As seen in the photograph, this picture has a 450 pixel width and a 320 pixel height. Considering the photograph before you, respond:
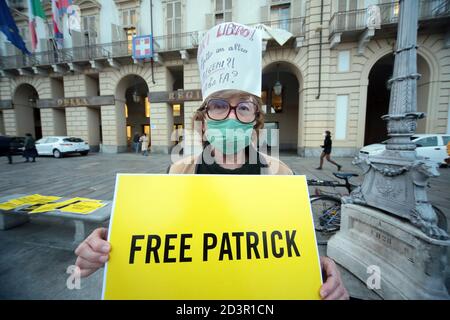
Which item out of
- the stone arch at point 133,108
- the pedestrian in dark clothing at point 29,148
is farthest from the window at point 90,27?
the pedestrian in dark clothing at point 29,148

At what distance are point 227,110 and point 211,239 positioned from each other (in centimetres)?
101

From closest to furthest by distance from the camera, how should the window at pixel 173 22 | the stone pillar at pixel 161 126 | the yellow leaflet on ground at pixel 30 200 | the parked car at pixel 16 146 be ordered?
the yellow leaflet on ground at pixel 30 200
the window at pixel 173 22
the parked car at pixel 16 146
the stone pillar at pixel 161 126

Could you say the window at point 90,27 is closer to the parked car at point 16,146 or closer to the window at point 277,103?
the parked car at point 16,146

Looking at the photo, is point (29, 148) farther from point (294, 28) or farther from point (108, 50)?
point (294, 28)

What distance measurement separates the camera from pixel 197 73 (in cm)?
1312

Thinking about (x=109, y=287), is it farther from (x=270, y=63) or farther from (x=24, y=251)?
(x=270, y=63)

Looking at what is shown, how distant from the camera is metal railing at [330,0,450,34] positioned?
31.4ft

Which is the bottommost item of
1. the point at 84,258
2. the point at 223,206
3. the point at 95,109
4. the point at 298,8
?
the point at 84,258

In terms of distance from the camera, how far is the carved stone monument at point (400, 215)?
5.34 ft

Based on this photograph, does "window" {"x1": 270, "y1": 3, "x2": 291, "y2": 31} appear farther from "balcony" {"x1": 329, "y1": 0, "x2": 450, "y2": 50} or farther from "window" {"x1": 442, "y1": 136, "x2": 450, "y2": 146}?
"window" {"x1": 442, "y1": 136, "x2": 450, "y2": 146}

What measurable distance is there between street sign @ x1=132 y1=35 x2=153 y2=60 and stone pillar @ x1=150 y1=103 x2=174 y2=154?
320 centimetres

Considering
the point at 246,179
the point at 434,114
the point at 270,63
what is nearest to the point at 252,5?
the point at 270,63

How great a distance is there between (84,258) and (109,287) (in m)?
0.18

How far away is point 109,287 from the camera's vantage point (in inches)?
33.5
